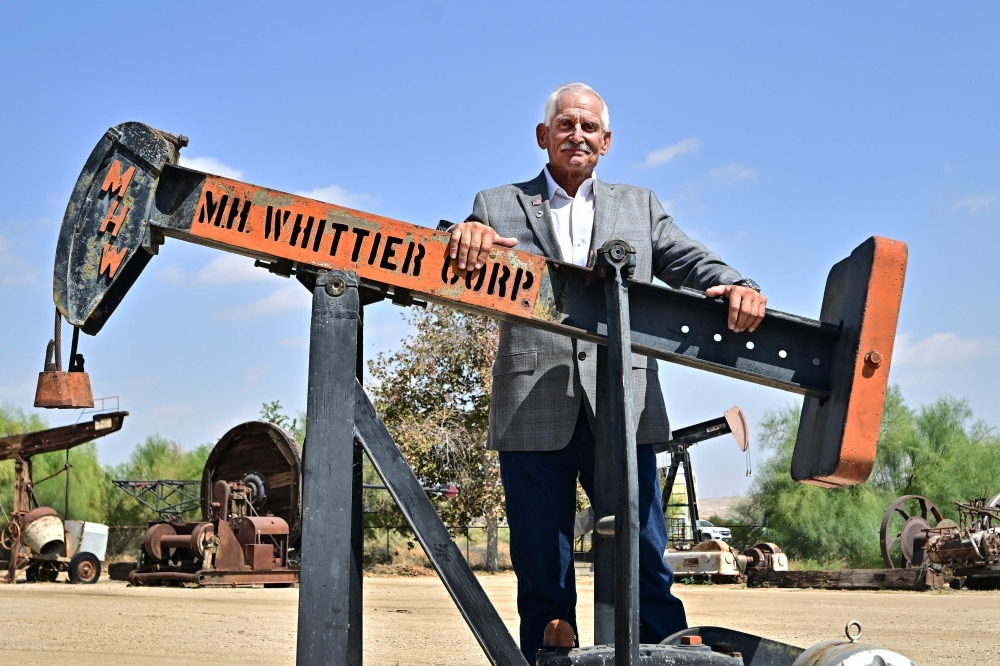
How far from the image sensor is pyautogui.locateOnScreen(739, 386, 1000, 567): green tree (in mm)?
24562

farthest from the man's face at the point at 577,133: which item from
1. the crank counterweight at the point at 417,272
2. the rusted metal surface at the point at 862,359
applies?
the rusted metal surface at the point at 862,359

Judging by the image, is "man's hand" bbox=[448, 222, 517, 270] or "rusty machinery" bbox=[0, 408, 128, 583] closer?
"man's hand" bbox=[448, 222, 517, 270]

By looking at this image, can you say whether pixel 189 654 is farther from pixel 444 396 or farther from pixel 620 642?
pixel 444 396

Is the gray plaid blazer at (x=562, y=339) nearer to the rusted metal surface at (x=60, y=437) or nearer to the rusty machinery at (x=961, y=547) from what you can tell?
the rusty machinery at (x=961, y=547)

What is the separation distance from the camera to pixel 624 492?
2236mm

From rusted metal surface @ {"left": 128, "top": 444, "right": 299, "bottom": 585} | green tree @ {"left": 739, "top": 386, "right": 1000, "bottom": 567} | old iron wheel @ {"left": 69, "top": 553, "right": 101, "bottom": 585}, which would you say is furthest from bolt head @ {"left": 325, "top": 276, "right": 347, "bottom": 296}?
green tree @ {"left": 739, "top": 386, "right": 1000, "bottom": 567}

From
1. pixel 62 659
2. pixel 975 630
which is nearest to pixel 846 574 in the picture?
pixel 975 630

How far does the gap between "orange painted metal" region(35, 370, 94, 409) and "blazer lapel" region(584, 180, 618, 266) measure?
1.43m

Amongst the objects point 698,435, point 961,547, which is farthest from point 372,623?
point 698,435

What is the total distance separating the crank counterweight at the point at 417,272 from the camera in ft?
8.07

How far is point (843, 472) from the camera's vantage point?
98.3 inches

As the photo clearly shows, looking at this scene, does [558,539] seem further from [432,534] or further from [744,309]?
[744,309]

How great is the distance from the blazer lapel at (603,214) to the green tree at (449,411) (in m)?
18.7

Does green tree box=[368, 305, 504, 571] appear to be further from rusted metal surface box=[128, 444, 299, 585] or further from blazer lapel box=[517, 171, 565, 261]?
blazer lapel box=[517, 171, 565, 261]
